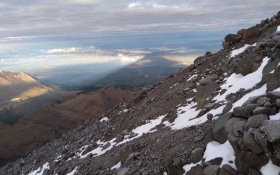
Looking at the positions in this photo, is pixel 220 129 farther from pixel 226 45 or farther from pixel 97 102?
pixel 97 102

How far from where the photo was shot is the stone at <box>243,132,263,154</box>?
8.63 m

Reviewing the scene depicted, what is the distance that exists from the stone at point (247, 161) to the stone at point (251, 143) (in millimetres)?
147

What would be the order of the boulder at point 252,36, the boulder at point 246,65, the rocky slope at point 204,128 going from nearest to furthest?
the rocky slope at point 204,128
the boulder at point 246,65
the boulder at point 252,36

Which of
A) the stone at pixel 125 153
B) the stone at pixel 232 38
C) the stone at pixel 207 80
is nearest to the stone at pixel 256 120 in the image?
the stone at pixel 125 153

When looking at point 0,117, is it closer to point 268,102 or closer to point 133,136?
point 133,136

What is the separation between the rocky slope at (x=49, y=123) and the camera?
5731 centimetres

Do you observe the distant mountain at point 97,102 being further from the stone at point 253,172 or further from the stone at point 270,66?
the stone at point 253,172

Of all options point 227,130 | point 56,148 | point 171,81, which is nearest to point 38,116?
point 56,148

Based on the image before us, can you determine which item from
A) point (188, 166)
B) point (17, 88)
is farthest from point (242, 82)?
point (17, 88)

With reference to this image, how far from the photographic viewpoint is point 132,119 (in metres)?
21.7

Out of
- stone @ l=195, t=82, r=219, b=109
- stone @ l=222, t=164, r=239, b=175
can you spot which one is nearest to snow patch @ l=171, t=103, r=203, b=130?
stone @ l=195, t=82, r=219, b=109

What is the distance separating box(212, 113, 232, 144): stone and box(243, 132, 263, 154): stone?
4.90 feet

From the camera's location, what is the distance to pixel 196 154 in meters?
10.7

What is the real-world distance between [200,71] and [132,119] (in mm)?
6603
